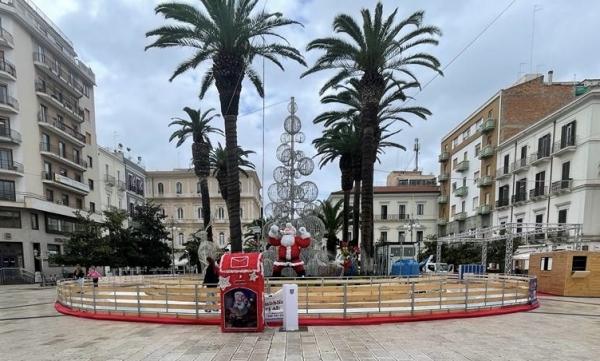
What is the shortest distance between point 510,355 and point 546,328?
9.91 ft

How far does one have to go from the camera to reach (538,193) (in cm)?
2814

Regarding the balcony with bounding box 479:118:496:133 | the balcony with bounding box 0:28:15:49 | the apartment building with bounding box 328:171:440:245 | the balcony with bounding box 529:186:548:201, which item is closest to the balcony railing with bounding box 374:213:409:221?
the apartment building with bounding box 328:171:440:245

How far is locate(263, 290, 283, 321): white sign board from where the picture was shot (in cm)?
805

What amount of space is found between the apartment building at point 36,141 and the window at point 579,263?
38667 millimetres

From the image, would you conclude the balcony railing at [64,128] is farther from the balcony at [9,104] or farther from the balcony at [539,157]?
the balcony at [539,157]

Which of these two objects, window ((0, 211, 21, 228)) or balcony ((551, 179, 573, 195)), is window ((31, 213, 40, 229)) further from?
balcony ((551, 179, 573, 195))

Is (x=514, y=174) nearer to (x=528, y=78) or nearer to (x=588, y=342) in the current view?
(x=528, y=78)

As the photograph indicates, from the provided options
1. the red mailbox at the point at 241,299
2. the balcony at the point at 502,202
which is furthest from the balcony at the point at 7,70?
the balcony at the point at 502,202

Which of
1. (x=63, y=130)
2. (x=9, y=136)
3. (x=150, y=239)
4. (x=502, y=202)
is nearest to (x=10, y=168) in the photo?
(x=9, y=136)

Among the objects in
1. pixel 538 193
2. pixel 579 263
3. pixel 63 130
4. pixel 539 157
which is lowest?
pixel 579 263

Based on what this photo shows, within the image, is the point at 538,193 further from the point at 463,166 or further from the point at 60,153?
the point at 60,153

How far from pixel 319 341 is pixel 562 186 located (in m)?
27.7

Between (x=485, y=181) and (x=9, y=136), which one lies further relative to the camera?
(x=485, y=181)

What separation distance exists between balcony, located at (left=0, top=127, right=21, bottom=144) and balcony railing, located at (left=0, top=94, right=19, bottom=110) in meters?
2.10
